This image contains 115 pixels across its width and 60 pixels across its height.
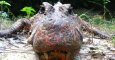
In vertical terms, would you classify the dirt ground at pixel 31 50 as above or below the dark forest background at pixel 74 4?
below

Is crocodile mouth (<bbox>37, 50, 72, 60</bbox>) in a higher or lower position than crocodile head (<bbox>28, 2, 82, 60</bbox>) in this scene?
lower

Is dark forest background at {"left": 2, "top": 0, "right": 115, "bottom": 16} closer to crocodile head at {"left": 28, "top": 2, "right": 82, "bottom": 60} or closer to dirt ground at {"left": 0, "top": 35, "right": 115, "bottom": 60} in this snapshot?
dirt ground at {"left": 0, "top": 35, "right": 115, "bottom": 60}

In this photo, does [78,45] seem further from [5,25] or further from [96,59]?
[5,25]

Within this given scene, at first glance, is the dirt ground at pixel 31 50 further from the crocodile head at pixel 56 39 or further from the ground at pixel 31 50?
the crocodile head at pixel 56 39

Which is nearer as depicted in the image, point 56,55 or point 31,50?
point 56,55

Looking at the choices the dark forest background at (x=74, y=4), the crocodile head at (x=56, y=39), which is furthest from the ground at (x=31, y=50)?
the dark forest background at (x=74, y=4)

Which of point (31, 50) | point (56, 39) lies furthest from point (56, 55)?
point (31, 50)

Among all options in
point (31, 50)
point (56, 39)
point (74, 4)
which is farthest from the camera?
point (74, 4)

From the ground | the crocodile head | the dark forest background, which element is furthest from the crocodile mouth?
the dark forest background

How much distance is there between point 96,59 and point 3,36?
5.64ft

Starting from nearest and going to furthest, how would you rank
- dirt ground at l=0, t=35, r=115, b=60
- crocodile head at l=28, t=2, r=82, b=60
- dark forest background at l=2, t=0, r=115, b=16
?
1. crocodile head at l=28, t=2, r=82, b=60
2. dirt ground at l=0, t=35, r=115, b=60
3. dark forest background at l=2, t=0, r=115, b=16

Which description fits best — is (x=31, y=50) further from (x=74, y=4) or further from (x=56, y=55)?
(x=74, y=4)

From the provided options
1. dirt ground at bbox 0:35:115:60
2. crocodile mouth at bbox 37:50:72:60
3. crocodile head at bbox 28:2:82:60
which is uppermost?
crocodile head at bbox 28:2:82:60

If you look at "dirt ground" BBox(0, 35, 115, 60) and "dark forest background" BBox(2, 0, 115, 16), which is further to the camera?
"dark forest background" BBox(2, 0, 115, 16)
